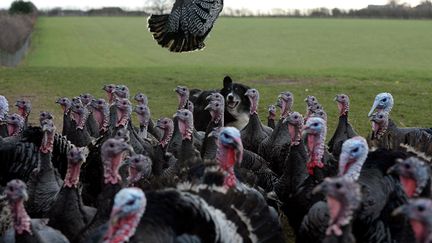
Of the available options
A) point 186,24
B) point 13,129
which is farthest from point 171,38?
point 13,129

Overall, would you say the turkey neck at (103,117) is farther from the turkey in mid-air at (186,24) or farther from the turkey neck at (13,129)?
the turkey in mid-air at (186,24)

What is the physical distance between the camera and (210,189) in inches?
170

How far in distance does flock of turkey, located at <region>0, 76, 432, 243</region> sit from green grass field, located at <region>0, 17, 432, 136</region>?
554 cm

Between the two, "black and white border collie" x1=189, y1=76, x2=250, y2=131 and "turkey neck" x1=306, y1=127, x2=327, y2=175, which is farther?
"black and white border collie" x1=189, y1=76, x2=250, y2=131

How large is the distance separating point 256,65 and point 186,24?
23336mm

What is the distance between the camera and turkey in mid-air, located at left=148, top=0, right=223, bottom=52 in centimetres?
566

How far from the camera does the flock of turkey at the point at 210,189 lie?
3779 mm

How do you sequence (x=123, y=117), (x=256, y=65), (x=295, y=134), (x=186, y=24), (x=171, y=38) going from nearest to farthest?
(x=186, y=24) → (x=171, y=38) → (x=295, y=134) → (x=123, y=117) → (x=256, y=65)

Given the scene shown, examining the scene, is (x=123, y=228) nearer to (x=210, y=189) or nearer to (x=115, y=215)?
(x=115, y=215)

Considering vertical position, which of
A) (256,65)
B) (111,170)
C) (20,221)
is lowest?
(256,65)

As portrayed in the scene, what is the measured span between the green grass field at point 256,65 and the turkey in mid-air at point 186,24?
5939 mm

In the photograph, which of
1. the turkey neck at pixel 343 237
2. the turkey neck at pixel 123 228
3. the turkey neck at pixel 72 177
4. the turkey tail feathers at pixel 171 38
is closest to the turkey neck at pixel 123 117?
the turkey tail feathers at pixel 171 38

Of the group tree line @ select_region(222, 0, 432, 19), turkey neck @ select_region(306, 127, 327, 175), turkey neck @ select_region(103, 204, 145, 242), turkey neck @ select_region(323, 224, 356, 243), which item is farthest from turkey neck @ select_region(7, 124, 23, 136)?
tree line @ select_region(222, 0, 432, 19)

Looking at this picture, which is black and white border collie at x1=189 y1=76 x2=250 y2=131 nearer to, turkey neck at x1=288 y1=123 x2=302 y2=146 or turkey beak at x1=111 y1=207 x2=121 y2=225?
turkey neck at x1=288 y1=123 x2=302 y2=146
